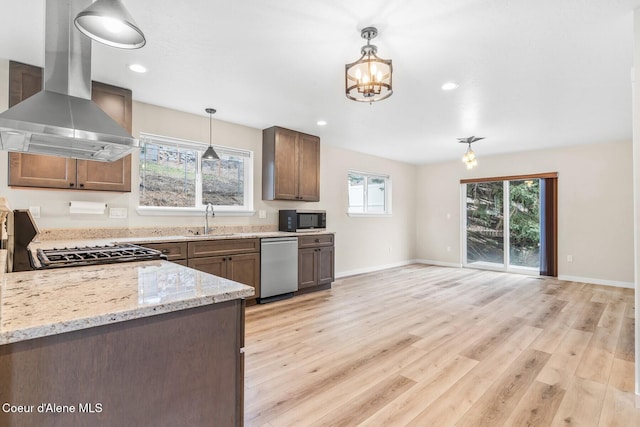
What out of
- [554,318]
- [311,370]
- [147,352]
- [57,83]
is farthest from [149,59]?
[554,318]

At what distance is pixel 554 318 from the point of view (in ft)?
11.8

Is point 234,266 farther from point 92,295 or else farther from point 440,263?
point 440,263

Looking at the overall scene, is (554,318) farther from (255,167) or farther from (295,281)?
(255,167)

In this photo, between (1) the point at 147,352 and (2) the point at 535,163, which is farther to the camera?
(2) the point at 535,163

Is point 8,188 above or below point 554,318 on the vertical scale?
Answer: above

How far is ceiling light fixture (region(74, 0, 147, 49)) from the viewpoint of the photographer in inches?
49.3

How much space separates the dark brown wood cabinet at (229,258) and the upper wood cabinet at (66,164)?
0.98 metres

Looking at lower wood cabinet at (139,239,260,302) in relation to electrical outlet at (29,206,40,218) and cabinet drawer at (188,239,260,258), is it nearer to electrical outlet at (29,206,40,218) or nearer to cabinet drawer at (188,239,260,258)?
cabinet drawer at (188,239,260,258)

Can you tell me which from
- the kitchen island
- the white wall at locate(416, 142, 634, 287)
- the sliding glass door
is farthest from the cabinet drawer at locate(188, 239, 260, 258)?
the sliding glass door

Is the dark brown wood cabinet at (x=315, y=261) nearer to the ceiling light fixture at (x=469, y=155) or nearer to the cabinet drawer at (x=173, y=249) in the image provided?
the cabinet drawer at (x=173, y=249)

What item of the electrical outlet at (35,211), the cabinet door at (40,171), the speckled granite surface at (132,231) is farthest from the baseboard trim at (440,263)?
the electrical outlet at (35,211)

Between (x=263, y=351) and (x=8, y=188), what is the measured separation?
2657 mm

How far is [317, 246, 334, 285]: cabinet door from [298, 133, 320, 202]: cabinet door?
0.83 metres

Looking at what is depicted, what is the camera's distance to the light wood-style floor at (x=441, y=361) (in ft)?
6.19
